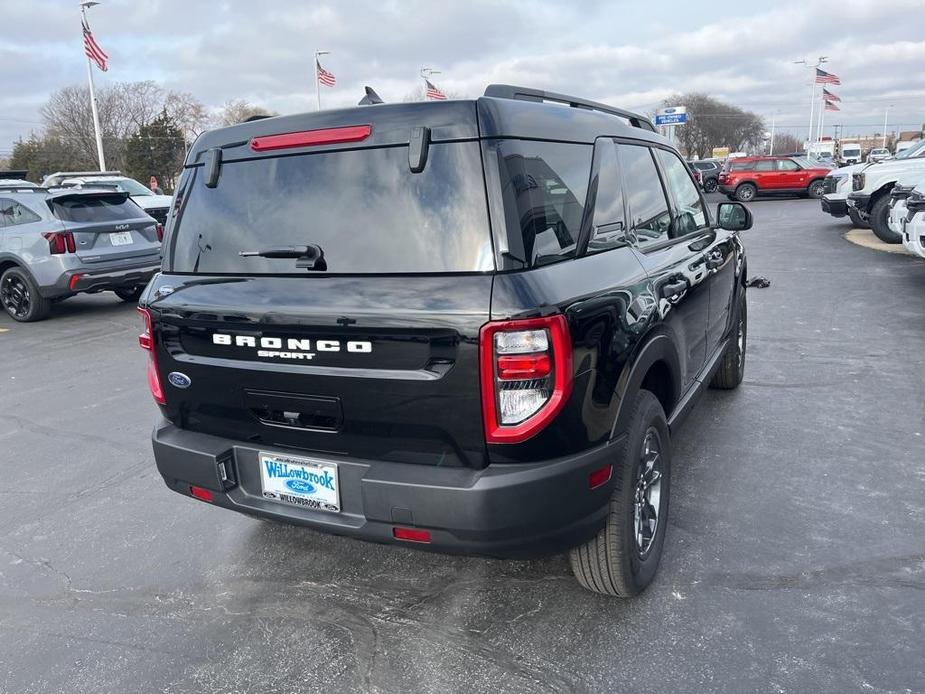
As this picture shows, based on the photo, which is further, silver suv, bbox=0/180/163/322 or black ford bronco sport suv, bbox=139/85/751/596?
silver suv, bbox=0/180/163/322

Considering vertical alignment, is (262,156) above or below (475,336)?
above

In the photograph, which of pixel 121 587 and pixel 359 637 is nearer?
pixel 359 637

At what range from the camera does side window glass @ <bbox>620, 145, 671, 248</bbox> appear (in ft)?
10.4

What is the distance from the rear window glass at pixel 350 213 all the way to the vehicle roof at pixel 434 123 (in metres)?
0.05

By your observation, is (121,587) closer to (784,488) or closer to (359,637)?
(359,637)

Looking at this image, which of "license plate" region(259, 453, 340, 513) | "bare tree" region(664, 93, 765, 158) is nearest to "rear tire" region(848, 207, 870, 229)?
"license plate" region(259, 453, 340, 513)

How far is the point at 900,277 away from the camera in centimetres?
1011

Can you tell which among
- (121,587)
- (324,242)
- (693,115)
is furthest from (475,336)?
(693,115)

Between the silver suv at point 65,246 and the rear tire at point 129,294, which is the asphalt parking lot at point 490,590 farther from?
the rear tire at point 129,294

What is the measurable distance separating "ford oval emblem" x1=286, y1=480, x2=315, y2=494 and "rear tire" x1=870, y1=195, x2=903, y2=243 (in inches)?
551

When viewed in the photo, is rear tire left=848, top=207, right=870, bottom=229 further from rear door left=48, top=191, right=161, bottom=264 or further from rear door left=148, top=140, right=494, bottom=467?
rear door left=148, top=140, right=494, bottom=467

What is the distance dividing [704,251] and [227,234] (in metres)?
2.60

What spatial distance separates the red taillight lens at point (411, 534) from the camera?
2.37 metres

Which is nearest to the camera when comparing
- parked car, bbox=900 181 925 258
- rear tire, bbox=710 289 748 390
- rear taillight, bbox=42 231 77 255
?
rear tire, bbox=710 289 748 390
